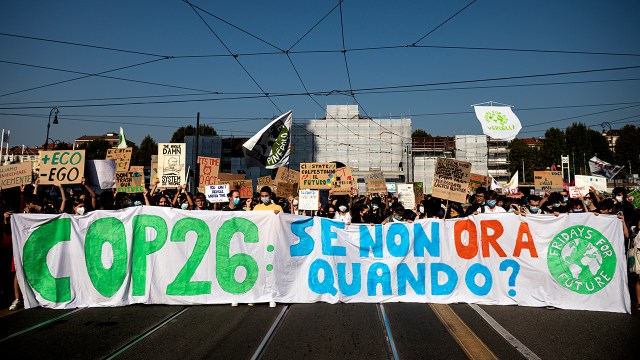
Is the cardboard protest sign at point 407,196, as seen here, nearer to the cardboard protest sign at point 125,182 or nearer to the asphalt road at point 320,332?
the cardboard protest sign at point 125,182

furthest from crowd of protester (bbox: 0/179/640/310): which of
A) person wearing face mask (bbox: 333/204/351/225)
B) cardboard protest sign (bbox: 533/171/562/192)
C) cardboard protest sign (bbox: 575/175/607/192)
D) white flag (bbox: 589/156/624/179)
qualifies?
white flag (bbox: 589/156/624/179)

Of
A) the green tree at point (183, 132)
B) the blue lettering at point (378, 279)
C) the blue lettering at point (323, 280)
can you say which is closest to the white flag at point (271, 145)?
the blue lettering at point (323, 280)

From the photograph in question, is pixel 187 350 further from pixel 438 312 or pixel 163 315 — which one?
pixel 438 312

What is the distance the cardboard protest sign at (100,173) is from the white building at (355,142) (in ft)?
177

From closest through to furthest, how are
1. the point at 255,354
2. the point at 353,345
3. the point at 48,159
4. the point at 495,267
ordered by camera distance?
Result: 1. the point at 255,354
2. the point at 353,345
3. the point at 495,267
4. the point at 48,159

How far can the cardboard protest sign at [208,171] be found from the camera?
1419 cm

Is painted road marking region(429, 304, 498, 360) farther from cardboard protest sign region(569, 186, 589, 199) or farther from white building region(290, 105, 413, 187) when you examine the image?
white building region(290, 105, 413, 187)

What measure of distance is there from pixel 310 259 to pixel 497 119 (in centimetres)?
1228

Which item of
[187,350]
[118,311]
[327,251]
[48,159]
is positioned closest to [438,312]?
[327,251]

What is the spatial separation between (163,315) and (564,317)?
20.6ft

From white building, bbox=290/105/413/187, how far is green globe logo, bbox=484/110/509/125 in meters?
46.6

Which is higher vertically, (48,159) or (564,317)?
(48,159)

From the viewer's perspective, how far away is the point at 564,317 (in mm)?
6633

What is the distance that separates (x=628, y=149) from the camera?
87062 millimetres
